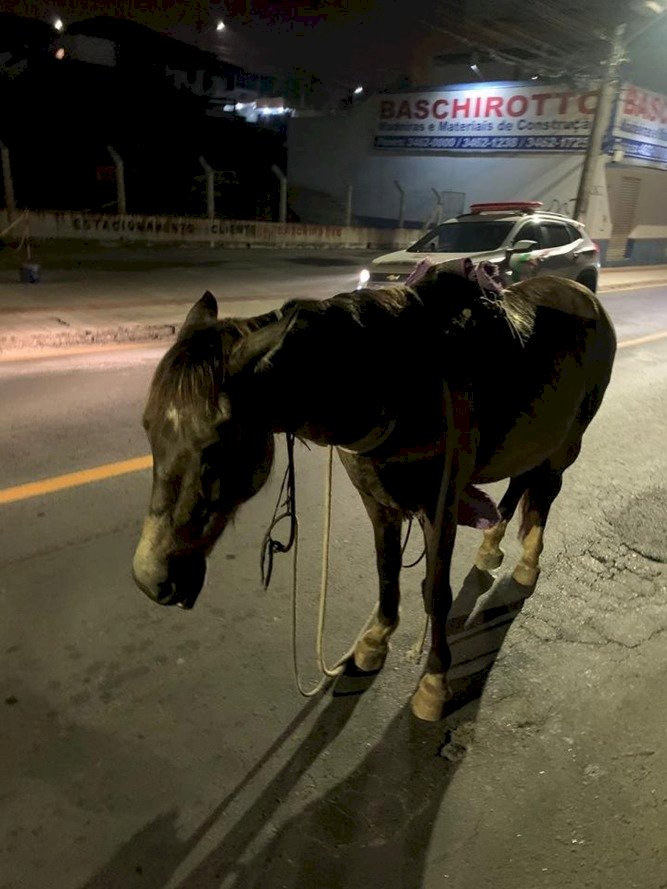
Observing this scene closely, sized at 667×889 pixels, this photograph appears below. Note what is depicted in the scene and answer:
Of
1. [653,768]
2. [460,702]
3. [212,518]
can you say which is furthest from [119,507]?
[653,768]

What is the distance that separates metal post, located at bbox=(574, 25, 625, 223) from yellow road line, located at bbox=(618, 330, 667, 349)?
8.38 m

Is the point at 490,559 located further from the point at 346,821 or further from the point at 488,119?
the point at 488,119

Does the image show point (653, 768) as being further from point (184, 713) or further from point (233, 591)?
point (233, 591)

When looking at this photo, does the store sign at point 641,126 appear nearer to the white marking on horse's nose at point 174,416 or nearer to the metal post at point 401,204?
the metal post at point 401,204

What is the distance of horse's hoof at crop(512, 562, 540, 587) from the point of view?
364 centimetres

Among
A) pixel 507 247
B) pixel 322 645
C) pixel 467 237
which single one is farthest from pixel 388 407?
pixel 467 237

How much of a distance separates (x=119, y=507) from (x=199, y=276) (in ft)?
34.1

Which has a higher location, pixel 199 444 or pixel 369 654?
pixel 199 444

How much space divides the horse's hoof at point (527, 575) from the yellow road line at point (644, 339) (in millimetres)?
7196

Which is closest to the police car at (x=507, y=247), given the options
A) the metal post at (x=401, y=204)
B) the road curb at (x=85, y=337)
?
the road curb at (x=85, y=337)

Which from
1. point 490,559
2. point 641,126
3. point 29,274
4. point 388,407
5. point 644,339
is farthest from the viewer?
point 641,126

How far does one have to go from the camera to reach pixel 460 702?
2801mm

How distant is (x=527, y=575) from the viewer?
3.64 metres

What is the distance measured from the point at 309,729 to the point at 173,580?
1.21 metres
